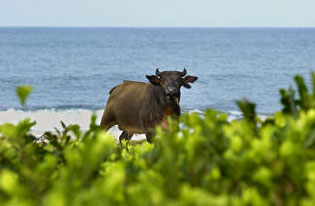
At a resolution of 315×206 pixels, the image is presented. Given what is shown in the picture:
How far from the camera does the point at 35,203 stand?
1815mm

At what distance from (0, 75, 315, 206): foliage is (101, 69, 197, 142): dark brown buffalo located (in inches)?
338

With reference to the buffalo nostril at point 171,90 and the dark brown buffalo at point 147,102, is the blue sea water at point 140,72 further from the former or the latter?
the buffalo nostril at point 171,90

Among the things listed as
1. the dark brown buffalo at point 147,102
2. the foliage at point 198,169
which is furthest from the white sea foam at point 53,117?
the foliage at point 198,169

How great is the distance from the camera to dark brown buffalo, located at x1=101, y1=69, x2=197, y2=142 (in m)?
11.7

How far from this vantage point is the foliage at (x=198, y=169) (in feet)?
5.85

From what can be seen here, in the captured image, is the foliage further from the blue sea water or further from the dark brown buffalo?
the blue sea water

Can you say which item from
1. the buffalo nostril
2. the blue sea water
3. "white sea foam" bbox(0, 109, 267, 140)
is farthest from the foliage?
the blue sea water

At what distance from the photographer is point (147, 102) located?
12539 millimetres

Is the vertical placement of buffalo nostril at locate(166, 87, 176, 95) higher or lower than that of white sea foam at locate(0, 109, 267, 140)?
higher

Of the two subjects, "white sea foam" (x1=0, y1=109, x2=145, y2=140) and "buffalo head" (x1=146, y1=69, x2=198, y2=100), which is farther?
"white sea foam" (x1=0, y1=109, x2=145, y2=140)

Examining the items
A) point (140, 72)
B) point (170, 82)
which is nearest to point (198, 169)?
point (170, 82)

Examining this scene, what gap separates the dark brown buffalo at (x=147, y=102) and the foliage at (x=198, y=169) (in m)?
8.58

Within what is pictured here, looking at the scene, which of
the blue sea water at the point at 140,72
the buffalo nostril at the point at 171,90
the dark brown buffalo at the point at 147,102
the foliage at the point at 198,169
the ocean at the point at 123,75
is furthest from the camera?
the blue sea water at the point at 140,72

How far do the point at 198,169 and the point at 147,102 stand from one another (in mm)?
10354
